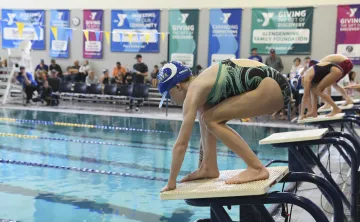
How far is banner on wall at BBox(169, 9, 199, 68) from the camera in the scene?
15.7 meters

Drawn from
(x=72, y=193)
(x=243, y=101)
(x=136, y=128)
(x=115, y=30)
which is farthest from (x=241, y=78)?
(x=115, y=30)

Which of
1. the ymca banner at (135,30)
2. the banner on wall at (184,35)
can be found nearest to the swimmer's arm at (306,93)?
the banner on wall at (184,35)

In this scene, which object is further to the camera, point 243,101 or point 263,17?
point 263,17

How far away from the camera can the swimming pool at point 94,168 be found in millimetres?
3900

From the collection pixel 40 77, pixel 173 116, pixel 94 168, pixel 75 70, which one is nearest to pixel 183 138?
pixel 94 168

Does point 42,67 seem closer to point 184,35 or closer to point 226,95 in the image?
point 184,35

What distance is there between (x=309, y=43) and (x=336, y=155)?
8.21 m

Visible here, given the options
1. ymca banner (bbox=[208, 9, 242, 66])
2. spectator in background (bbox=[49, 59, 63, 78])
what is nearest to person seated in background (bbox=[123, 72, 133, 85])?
ymca banner (bbox=[208, 9, 242, 66])

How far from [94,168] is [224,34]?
Answer: 34.8 ft

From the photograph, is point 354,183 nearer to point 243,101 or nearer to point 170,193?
point 243,101

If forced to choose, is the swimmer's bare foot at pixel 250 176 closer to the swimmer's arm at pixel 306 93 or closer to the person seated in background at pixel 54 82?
the swimmer's arm at pixel 306 93

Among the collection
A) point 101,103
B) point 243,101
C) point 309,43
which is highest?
point 309,43

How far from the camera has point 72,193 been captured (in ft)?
14.5

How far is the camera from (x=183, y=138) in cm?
234
